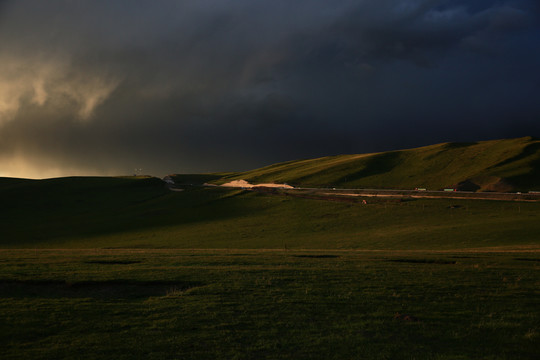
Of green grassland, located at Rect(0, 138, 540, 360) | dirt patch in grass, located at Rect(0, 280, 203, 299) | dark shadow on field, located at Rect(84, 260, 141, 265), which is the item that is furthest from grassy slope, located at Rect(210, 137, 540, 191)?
dirt patch in grass, located at Rect(0, 280, 203, 299)

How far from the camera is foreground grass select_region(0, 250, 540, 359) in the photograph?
13219 mm

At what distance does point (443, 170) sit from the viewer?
12475 cm

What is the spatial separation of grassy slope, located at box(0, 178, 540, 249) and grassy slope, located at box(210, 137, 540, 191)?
27.1 m

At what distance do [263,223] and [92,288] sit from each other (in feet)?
206

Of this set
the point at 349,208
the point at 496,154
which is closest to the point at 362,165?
the point at 496,154

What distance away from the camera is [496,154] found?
130 meters

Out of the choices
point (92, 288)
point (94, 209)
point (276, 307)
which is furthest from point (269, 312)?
point (94, 209)

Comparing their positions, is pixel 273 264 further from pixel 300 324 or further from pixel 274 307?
pixel 300 324

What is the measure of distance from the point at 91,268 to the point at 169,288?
365 inches

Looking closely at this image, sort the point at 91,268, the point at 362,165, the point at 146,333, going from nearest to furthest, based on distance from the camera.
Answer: the point at 146,333 < the point at 91,268 < the point at 362,165

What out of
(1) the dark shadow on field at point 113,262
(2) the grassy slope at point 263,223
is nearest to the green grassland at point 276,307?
(1) the dark shadow on field at point 113,262

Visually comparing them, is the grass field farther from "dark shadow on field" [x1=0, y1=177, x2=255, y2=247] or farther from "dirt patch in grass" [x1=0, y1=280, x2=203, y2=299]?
"dark shadow on field" [x1=0, y1=177, x2=255, y2=247]

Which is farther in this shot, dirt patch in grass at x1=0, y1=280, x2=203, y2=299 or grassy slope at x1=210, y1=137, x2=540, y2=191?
grassy slope at x1=210, y1=137, x2=540, y2=191

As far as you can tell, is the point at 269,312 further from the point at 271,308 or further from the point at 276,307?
the point at 276,307
